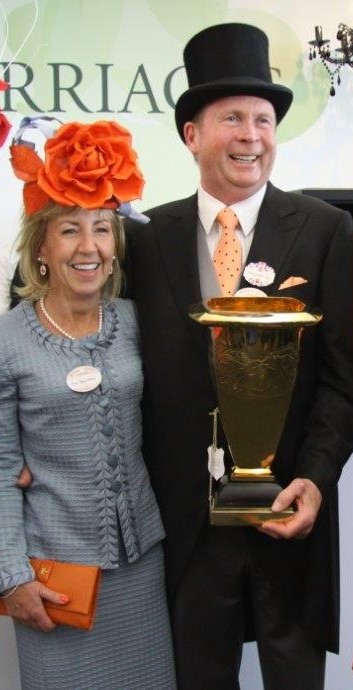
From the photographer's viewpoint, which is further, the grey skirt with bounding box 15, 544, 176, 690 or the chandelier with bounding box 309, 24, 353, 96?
the chandelier with bounding box 309, 24, 353, 96

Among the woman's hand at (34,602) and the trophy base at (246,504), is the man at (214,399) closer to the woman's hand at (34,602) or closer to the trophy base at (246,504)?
the trophy base at (246,504)

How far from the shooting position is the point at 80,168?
1604 millimetres

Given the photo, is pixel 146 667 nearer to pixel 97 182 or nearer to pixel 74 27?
pixel 97 182

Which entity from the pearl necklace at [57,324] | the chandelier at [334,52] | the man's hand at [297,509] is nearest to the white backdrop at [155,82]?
the chandelier at [334,52]

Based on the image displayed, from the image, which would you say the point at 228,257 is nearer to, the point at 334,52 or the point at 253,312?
the point at 253,312

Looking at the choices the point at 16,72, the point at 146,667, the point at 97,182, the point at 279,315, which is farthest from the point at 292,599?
the point at 16,72

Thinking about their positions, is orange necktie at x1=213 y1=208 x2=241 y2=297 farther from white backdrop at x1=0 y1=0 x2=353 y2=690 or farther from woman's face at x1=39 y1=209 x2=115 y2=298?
white backdrop at x1=0 y1=0 x2=353 y2=690

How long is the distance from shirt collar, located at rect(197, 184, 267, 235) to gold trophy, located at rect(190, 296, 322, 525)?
9.4 inches

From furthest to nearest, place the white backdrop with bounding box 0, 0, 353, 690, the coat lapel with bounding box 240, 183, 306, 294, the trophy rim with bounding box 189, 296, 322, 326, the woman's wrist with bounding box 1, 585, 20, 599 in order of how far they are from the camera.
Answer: the white backdrop with bounding box 0, 0, 353, 690 → the coat lapel with bounding box 240, 183, 306, 294 → the woman's wrist with bounding box 1, 585, 20, 599 → the trophy rim with bounding box 189, 296, 322, 326

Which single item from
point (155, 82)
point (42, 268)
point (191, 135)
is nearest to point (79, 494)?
point (42, 268)

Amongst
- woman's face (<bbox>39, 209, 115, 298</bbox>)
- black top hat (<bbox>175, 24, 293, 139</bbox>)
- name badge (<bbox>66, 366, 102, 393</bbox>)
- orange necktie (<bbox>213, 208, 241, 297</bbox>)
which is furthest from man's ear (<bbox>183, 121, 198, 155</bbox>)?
name badge (<bbox>66, 366, 102, 393</bbox>)

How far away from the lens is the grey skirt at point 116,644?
1.64 metres

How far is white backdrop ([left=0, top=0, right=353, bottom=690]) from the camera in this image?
2.45m

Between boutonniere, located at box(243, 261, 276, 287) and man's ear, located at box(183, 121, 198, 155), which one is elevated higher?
man's ear, located at box(183, 121, 198, 155)
